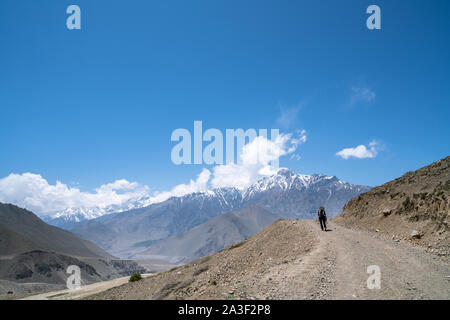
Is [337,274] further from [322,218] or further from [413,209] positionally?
[413,209]

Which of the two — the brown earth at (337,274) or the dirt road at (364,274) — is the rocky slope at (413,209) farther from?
the dirt road at (364,274)

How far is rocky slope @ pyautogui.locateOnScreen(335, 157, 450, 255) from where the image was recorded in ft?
66.9

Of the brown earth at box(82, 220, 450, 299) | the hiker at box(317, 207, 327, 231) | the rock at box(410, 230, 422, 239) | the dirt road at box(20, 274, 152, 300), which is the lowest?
the dirt road at box(20, 274, 152, 300)

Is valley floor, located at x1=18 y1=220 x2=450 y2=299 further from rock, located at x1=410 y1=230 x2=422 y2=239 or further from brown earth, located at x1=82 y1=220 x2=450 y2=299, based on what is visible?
rock, located at x1=410 y1=230 x2=422 y2=239

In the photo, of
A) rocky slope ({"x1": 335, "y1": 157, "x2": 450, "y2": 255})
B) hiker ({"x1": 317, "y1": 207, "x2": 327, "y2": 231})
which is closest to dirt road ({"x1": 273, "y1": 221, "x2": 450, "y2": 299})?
rocky slope ({"x1": 335, "y1": 157, "x2": 450, "y2": 255})

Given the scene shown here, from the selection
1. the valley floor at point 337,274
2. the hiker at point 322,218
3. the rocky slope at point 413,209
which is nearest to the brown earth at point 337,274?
the valley floor at point 337,274

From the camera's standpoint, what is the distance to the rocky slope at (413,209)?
66.9 feet

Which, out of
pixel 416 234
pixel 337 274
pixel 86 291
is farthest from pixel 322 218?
pixel 86 291

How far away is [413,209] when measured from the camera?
25.1m

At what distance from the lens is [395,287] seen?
10.9 m

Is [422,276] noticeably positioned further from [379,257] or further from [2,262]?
[2,262]
